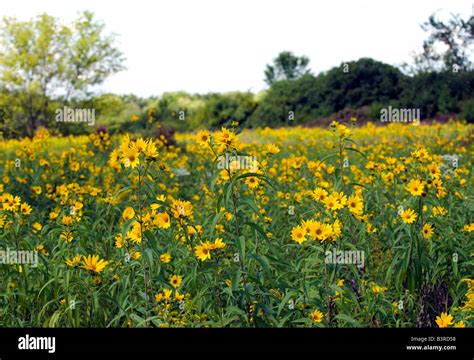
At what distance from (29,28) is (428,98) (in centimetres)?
1207

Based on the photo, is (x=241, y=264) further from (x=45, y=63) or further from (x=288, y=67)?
(x=288, y=67)

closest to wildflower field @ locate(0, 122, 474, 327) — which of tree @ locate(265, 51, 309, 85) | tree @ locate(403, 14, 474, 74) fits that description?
tree @ locate(403, 14, 474, 74)

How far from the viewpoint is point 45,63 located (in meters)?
17.3

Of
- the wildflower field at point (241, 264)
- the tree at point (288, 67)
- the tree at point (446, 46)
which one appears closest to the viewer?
the wildflower field at point (241, 264)

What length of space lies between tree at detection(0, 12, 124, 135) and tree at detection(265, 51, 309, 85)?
10.00m

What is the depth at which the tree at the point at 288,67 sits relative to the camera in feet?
86.9

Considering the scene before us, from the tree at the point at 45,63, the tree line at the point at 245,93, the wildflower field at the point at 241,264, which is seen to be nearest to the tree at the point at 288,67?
the tree line at the point at 245,93

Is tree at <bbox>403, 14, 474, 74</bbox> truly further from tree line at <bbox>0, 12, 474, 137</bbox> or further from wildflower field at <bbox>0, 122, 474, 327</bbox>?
wildflower field at <bbox>0, 122, 474, 327</bbox>

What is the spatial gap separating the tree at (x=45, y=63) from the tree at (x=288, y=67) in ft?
32.8

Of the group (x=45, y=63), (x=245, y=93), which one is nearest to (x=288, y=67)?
(x=245, y=93)

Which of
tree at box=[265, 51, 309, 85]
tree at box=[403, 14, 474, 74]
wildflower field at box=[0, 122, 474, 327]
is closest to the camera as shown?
wildflower field at box=[0, 122, 474, 327]

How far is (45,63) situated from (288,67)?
12.7 metres

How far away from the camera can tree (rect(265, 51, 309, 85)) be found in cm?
2648

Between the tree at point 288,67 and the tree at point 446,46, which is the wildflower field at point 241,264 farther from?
the tree at point 288,67
